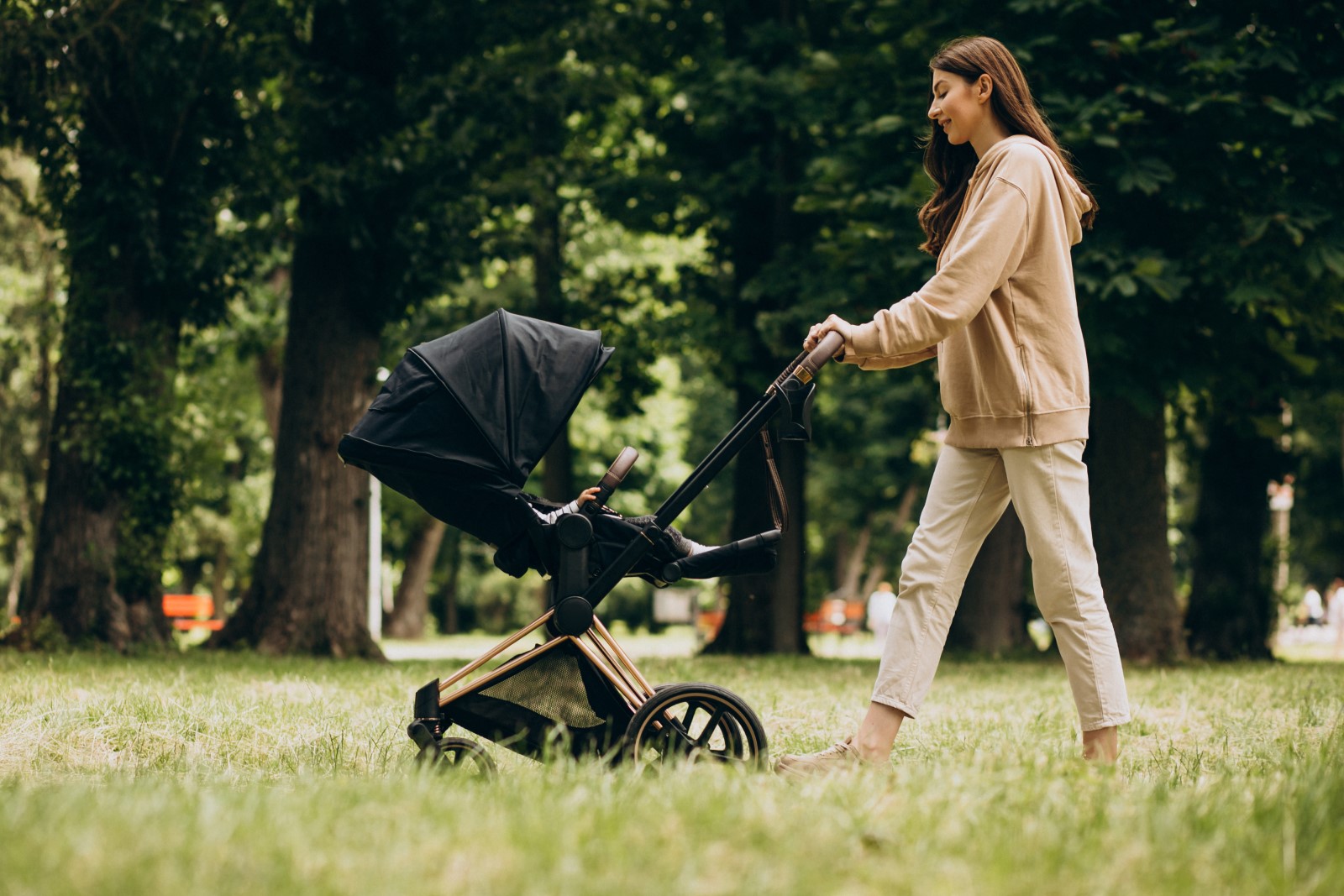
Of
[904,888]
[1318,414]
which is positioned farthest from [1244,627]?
[904,888]

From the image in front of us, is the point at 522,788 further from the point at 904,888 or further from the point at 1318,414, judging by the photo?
the point at 1318,414

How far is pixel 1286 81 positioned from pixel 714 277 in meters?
8.03

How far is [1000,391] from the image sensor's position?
4.40 metres

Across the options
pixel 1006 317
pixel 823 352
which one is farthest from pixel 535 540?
pixel 1006 317

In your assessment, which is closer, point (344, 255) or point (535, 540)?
point (535, 540)

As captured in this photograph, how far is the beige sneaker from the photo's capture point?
3939mm

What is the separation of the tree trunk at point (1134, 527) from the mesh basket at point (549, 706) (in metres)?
9.40

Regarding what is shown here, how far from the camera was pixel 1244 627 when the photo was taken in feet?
52.7

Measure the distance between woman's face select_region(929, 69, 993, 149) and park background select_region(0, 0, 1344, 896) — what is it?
2125 millimetres

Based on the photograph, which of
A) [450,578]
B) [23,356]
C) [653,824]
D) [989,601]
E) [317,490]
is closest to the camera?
[653,824]

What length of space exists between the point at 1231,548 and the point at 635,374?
8.01 meters

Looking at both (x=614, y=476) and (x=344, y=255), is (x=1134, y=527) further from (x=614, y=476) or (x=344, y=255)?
(x=614, y=476)

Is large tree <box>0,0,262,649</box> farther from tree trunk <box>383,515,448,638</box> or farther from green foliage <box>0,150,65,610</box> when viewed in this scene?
tree trunk <box>383,515,448,638</box>

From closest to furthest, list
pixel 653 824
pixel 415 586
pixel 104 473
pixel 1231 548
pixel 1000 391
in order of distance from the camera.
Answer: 1. pixel 653 824
2. pixel 1000 391
3. pixel 104 473
4. pixel 1231 548
5. pixel 415 586
